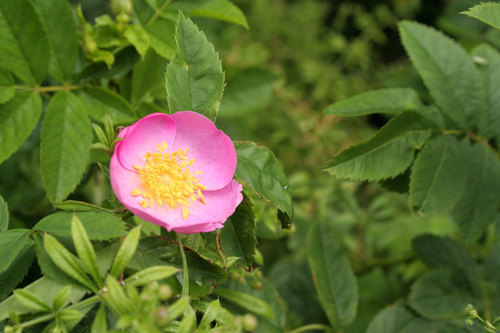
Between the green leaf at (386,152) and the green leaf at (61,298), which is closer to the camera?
the green leaf at (61,298)

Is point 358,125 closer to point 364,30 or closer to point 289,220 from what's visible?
point 364,30

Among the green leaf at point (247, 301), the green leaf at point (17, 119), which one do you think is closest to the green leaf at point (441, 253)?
the green leaf at point (247, 301)

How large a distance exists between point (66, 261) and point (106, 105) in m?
0.39

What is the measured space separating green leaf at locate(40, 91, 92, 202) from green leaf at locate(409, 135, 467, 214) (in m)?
0.61

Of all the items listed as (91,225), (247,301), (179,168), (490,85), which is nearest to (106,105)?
(179,168)

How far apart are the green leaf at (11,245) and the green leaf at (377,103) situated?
581 millimetres

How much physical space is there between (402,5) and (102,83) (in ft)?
5.88

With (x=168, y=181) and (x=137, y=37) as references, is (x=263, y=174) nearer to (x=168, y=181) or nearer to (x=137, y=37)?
(x=168, y=181)

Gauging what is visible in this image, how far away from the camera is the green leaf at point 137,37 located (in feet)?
2.85

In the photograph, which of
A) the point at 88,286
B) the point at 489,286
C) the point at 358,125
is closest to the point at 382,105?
the point at 489,286

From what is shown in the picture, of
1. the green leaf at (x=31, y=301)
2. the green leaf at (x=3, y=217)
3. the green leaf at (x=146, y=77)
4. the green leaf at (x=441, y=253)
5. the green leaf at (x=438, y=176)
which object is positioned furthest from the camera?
the green leaf at (x=441, y=253)

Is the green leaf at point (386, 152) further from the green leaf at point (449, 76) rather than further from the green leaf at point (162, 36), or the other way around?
the green leaf at point (162, 36)

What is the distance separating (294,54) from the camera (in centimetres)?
230

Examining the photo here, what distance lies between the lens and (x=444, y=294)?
109 cm
